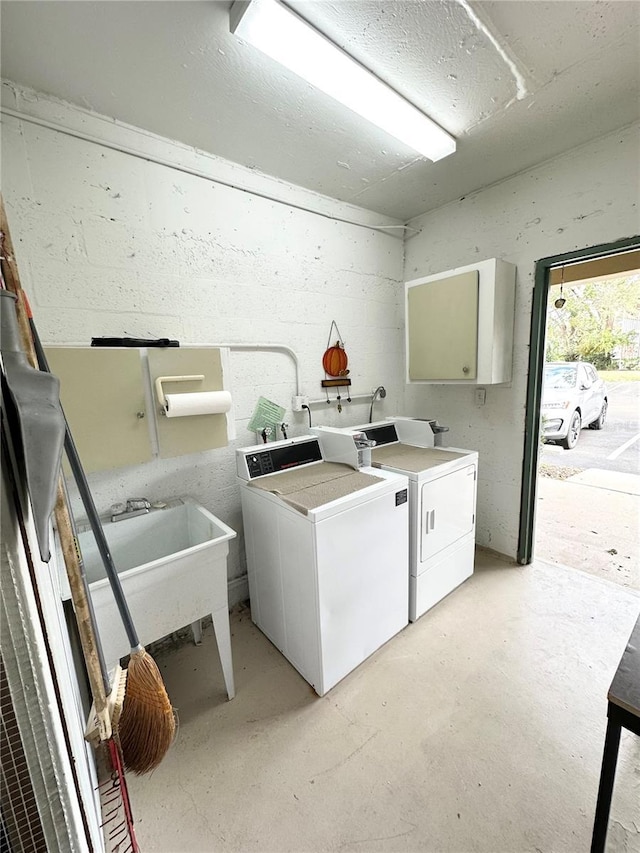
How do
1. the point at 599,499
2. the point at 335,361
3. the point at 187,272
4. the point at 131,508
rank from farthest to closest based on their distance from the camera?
the point at 599,499 → the point at 335,361 → the point at 187,272 → the point at 131,508

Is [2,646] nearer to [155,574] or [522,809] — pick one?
[155,574]

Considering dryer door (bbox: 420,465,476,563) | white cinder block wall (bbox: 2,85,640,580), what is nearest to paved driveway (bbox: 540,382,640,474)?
white cinder block wall (bbox: 2,85,640,580)

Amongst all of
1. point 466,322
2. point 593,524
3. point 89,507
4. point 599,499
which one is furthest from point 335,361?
point 599,499

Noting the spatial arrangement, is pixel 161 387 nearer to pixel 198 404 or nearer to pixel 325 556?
pixel 198 404

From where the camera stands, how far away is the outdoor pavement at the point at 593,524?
2.48 meters

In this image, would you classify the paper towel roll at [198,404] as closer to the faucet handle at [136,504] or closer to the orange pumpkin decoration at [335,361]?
the faucet handle at [136,504]

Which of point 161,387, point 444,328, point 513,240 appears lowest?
point 161,387

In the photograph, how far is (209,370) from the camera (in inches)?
65.3

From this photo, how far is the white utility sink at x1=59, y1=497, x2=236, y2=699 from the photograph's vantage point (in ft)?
4.20

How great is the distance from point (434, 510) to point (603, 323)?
260 cm

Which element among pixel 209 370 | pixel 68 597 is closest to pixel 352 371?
pixel 209 370

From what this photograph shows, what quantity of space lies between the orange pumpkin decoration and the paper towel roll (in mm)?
1028

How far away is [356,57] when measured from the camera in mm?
1375

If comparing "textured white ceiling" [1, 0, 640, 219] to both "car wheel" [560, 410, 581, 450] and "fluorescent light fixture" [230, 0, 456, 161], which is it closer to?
"fluorescent light fixture" [230, 0, 456, 161]
